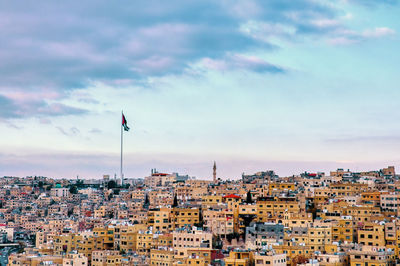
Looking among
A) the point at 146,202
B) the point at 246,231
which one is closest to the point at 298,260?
the point at 246,231

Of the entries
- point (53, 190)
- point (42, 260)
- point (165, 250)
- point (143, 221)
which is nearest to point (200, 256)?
point (165, 250)

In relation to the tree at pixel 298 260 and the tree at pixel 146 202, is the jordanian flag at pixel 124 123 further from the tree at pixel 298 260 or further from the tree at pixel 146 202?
the tree at pixel 298 260

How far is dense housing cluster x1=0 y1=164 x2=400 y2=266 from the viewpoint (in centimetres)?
4131

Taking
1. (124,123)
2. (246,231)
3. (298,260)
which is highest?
(124,123)

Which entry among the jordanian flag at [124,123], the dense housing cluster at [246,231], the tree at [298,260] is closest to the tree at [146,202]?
the dense housing cluster at [246,231]

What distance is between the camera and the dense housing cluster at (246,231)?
136 feet

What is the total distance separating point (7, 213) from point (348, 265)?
6552cm

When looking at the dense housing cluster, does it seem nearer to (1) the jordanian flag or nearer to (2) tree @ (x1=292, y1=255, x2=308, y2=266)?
(2) tree @ (x1=292, y1=255, x2=308, y2=266)

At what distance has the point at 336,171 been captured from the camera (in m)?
77.9

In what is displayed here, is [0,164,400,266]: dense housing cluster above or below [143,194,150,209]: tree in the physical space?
below

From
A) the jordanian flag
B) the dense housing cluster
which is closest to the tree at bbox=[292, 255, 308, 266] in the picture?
the dense housing cluster

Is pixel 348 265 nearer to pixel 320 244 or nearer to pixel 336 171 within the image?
pixel 320 244

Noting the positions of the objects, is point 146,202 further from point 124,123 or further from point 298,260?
point 298,260

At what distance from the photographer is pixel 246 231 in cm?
4719
